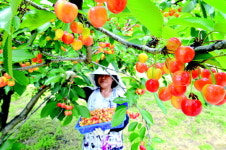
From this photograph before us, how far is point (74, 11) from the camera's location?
596 mm

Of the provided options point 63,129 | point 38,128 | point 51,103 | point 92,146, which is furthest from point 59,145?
point 51,103

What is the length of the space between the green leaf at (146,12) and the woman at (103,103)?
221cm

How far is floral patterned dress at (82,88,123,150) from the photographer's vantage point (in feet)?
9.09

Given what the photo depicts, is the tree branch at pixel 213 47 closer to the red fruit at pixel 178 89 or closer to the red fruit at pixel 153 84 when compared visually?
the red fruit at pixel 178 89

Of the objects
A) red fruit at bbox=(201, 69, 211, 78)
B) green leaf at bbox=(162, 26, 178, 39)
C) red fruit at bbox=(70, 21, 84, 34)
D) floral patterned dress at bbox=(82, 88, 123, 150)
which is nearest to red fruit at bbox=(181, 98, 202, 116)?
red fruit at bbox=(201, 69, 211, 78)

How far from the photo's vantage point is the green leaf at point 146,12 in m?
0.38

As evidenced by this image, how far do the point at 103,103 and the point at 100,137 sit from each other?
1.68ft

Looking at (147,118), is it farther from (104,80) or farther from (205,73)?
(104,80)

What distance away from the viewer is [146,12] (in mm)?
389

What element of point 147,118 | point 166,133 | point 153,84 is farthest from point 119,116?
point 166,133

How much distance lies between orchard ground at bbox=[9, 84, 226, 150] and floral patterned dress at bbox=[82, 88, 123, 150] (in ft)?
4.43

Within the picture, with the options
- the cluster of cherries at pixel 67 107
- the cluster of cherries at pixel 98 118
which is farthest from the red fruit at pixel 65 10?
the cluster of cherries at pixel 98 118

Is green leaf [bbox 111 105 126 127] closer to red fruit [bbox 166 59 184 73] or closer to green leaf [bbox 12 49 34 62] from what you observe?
green leaf [bbox 12 49 34 62]

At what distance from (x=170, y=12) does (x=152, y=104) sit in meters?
5.06
